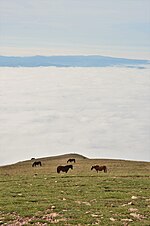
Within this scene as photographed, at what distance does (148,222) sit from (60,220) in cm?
407

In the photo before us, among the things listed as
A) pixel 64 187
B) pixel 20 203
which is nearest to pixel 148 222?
pixel 20 203

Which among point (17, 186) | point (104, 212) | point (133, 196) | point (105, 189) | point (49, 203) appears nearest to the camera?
point (104, 212)

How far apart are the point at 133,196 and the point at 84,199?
310 centimetres

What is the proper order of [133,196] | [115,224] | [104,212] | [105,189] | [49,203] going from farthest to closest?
[105,189]
[133,196]
[49,203]
[104,212]
[115,224]

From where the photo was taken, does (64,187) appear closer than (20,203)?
No

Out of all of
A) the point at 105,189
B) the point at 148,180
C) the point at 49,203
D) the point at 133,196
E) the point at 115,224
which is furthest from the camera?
the point at 148,180

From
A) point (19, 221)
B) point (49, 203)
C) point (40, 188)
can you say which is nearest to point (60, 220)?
point (19, 221)

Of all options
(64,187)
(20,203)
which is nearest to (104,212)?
(20,203)

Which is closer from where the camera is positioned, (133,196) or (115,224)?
(115,224)

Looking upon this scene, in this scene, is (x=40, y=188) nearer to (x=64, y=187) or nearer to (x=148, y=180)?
(x=64, y=187)

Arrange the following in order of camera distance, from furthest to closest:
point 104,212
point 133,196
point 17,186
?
1. point 17,186
2. point 133,196
3. point 104,212

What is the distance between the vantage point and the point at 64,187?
28062 millimetres

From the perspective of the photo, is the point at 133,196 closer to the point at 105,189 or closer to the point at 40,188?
the point at 105,189

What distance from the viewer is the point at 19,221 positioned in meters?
19.2
